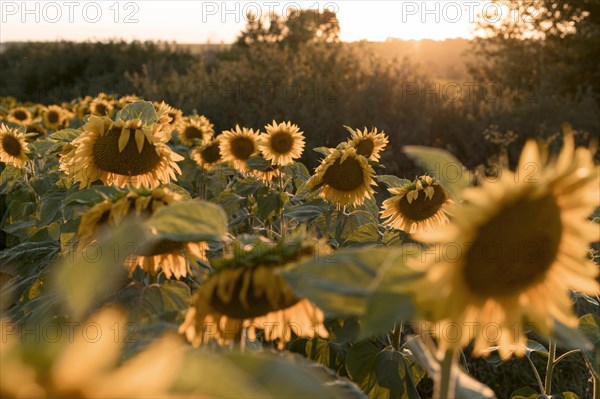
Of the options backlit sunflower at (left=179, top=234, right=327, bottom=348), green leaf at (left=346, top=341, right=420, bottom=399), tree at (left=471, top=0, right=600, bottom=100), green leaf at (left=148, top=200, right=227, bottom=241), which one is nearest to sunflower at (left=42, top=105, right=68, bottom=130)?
green leaf at (left=346, top=341, right=420, bottom=399)

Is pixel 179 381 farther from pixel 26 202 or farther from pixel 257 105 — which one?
pixel 257 105

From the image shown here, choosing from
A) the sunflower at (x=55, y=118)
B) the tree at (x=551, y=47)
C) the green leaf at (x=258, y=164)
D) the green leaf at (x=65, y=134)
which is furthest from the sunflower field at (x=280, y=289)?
the tree at (x=551, y=47)

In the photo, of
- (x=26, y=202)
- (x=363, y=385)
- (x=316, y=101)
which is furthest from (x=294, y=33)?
(x=363, y=385)

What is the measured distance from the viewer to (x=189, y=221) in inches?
25.7

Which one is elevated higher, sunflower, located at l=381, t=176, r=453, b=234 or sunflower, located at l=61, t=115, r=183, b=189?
sunflower, located at l=61, t=115, r=183, b=189

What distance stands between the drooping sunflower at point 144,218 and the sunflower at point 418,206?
93cm

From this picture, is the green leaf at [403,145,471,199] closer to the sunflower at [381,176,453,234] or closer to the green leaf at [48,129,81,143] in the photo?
the sunflower at [381,176,453,234]

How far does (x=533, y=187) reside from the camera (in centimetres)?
60

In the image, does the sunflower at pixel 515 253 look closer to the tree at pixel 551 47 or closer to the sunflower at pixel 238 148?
the sunflower at pixel 238 148

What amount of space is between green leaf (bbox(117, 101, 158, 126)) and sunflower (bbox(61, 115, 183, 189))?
0.02 metres

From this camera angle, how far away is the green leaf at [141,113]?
159 cm

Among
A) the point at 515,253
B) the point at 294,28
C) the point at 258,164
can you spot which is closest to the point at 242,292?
the point at 515,253

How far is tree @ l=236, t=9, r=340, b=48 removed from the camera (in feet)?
65.0

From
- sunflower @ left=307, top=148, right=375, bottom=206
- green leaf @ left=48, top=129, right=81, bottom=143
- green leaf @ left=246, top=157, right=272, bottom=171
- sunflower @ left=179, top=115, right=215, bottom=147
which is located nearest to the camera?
green leaf @ left=48, top=129, right=81, bottom=143
